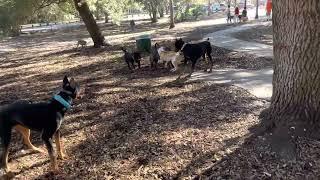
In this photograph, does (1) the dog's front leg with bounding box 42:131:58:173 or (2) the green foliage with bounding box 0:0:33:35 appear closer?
(1) the dog's front leg with bounding box 42:131:58:173

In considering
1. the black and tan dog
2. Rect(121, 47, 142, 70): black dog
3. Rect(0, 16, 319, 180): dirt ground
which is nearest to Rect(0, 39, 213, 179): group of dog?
the black and tan dog

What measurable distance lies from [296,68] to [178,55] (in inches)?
274

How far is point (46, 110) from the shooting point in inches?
226

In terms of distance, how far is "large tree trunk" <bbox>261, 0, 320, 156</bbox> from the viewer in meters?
5.42

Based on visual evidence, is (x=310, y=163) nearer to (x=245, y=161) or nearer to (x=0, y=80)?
(x=245, y=161)

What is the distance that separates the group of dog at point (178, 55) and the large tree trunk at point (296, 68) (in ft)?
19.0

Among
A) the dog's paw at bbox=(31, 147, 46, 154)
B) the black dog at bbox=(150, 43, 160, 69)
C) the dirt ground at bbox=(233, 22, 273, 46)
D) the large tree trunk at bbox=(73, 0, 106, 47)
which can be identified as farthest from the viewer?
the large tree trunk at bbox=(73, 0, 106, 47)

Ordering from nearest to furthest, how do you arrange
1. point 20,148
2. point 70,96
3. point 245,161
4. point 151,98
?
point 245,161
point 70,96
point 20,148
point 151,98

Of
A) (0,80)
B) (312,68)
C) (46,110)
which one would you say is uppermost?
(312,68)

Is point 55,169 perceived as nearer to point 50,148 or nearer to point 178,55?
point 50,148

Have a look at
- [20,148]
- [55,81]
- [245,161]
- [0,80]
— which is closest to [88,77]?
[55,81]

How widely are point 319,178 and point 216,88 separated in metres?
5.08

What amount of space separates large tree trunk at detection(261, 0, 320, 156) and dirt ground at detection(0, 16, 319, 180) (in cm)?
33

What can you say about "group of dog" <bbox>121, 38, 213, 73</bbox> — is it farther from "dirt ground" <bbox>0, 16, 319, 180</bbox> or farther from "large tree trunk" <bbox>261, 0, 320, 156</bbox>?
"large tree trunk" <bbox>261, 0, 320, 156</bbox>
